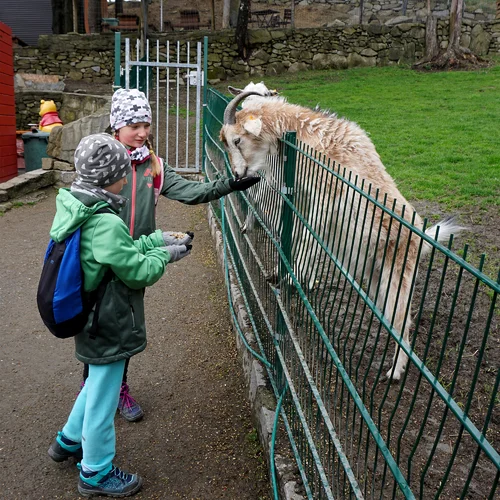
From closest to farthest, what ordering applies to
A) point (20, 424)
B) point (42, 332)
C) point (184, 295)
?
point (20, 424), point (42, 332), point (184, 295)

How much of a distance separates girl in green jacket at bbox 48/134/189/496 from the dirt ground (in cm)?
23

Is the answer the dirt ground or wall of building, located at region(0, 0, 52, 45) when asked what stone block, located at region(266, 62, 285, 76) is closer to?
wall of building, located at region(0, 0, 52, 45)

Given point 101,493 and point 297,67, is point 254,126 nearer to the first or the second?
point 101,493

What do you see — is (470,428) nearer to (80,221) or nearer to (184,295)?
(80,221)

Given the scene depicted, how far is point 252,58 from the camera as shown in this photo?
2089cm

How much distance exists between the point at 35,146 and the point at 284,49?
12.6 meters

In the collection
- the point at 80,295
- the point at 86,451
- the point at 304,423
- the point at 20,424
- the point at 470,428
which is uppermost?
the point at 470,428

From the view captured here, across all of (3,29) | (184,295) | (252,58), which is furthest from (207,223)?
(252,58)

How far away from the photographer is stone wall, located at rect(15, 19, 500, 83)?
67.9 feet

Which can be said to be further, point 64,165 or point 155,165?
point 64,165

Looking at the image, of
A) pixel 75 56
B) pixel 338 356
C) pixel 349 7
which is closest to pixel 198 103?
pixel 338 356

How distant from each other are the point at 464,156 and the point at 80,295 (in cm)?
716

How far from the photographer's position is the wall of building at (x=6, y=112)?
10266 millimetres

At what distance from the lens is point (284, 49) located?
21156 mm
